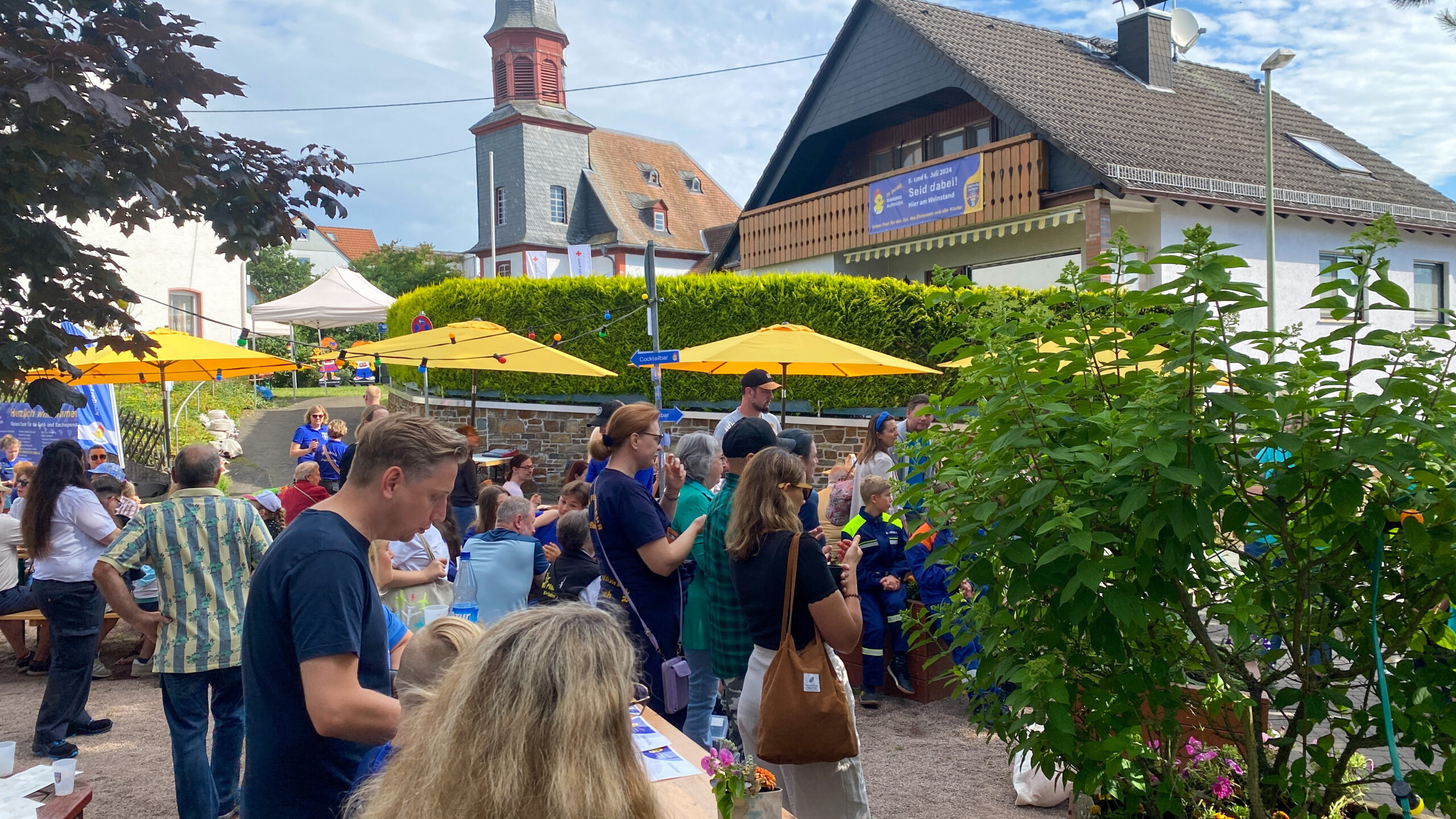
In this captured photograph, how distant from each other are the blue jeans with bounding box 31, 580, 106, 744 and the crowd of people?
14 mm

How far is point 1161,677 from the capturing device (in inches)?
90.3

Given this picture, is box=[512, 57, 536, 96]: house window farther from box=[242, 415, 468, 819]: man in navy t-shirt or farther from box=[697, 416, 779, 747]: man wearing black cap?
box=[242, 415, 468, 819]: man in navy t-shirt

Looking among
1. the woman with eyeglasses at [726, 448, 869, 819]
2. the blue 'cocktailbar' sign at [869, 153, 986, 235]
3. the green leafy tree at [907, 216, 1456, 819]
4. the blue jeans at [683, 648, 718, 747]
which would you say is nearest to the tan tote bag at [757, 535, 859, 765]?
the woman with eyeglasses at [726, 448, 869, 819]

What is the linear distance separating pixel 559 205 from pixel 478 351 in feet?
126

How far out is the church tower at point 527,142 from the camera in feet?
149

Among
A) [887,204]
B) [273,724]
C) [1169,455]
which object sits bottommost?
[273,724]

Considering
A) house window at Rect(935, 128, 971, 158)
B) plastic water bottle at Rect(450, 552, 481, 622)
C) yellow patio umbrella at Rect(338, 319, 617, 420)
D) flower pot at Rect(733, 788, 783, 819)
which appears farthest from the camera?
house window at Rect(935, 128, 971, 158)

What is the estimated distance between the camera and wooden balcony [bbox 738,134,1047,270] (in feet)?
53.9

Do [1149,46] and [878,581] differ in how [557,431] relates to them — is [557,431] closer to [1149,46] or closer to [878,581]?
[878,581]

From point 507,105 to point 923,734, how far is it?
4605cm

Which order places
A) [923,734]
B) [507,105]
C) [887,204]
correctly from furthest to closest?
[507,105], [887,204], [923,734]

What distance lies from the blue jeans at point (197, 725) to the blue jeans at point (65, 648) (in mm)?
1956

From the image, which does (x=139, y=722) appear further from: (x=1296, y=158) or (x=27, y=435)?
(x=1296, y=158)

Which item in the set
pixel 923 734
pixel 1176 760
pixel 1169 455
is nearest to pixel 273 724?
pixel 1169 455
